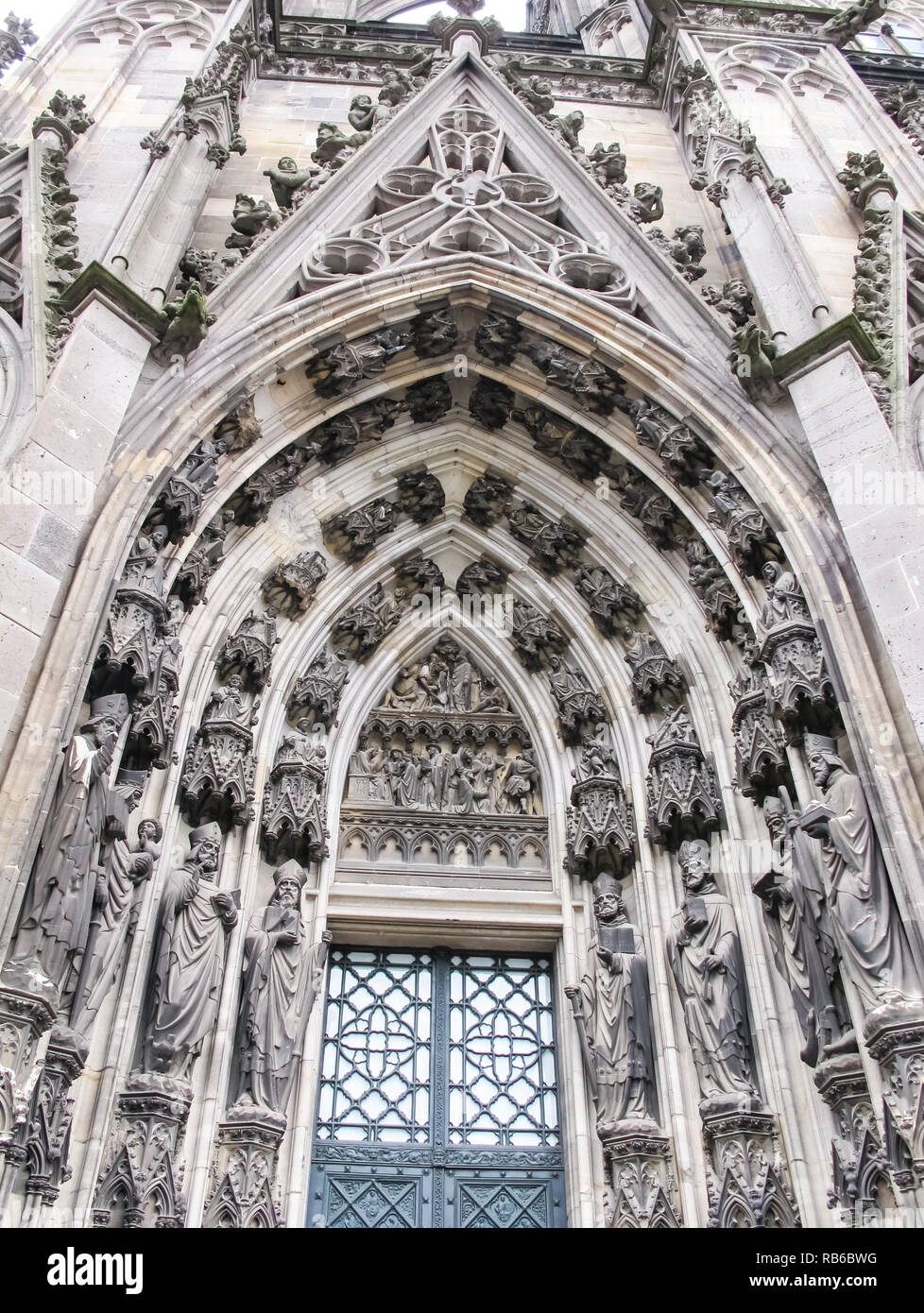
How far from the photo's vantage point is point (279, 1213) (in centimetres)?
602

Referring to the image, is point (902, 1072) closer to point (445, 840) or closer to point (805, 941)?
point (805, 941)

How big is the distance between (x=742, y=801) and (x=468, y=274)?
467 centimetres

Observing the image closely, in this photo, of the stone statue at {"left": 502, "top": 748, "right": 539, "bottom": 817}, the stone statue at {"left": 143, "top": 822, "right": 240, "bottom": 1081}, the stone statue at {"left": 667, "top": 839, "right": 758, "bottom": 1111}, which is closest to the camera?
the stone statue at {"left": 143, "top": 822, "right": 240, "bottom": 1081}

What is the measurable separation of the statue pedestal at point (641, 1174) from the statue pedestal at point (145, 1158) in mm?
2433

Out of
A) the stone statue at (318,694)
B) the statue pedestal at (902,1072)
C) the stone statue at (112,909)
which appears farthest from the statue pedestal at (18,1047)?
the statue pedestal at (902,1072)

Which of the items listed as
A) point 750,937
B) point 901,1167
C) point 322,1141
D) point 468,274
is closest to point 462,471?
point 468,274

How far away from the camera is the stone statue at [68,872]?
4859 mm

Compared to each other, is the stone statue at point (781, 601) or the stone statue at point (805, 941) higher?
the stone statue at point (781, 601)

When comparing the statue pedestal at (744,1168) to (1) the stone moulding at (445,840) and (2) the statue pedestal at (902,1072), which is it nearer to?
(2) the statue pedestal at (902,1072)

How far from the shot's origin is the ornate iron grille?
6.60 m

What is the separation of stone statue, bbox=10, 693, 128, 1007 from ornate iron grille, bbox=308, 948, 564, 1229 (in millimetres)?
2418

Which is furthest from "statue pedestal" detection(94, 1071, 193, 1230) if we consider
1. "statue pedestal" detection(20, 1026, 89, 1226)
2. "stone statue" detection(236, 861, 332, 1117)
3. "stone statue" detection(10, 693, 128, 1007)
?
"stone statue" detection(10, 693, 128, 1007)

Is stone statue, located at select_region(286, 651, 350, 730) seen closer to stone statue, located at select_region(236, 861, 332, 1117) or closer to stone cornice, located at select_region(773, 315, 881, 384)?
stone statue, located at select_region(236, 861, 332, 1117)

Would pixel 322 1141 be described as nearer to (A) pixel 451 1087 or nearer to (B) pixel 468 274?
(A) pixel 451 1087
